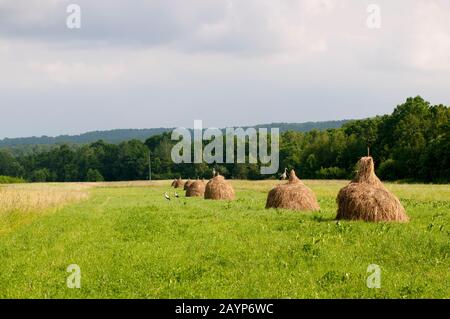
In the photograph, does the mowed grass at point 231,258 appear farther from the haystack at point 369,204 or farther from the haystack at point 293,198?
the haystack at point 293,198

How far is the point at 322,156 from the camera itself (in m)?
127

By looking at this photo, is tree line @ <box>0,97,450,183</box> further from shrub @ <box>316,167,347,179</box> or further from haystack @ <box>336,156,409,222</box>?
haystack @ <box>336,156,409,222</box>

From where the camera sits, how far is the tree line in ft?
317

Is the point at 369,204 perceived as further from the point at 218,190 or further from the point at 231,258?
the point at 218,190

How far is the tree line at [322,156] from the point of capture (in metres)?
96.5

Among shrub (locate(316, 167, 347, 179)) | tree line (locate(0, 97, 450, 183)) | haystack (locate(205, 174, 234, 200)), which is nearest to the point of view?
haystack (locate(205, 174, 234, 200))

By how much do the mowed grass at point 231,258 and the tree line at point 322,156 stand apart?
74606 millimetres

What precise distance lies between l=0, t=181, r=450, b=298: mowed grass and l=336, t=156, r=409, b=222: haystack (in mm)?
863

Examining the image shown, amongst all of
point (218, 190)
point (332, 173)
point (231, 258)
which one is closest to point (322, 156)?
point (332, 173)

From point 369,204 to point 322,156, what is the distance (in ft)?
355

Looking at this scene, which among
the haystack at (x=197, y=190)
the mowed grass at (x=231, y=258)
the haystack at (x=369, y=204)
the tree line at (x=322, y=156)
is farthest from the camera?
the tree line at (x=322, y=156)

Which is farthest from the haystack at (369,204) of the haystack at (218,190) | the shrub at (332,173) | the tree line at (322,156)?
the shrub at (332,173)

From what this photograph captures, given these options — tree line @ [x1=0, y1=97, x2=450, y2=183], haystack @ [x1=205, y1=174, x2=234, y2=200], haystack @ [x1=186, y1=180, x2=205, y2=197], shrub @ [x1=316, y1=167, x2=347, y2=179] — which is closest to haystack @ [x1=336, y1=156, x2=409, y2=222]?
haystack @ [x1=205, y1=174, x2=234, y2=200]
